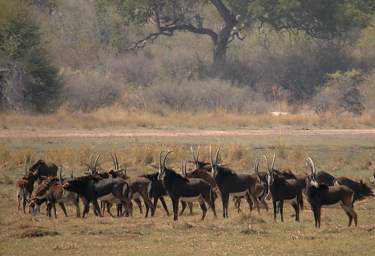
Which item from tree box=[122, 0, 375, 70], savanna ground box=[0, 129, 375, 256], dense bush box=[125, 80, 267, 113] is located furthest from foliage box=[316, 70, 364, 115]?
savanna ground box=[0, 129, 375, 256]

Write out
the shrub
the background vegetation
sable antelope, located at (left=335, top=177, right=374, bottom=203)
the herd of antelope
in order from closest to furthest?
the herd of antelope, sable antelope, located at (left=335, top=177, right=374, bottom=203), the background vegetation, the shrub

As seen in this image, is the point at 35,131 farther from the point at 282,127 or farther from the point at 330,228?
the point at 330,228

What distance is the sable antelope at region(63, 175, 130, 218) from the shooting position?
856 inches

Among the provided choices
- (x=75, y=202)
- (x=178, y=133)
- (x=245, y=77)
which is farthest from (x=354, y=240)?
(x=245, y=77)

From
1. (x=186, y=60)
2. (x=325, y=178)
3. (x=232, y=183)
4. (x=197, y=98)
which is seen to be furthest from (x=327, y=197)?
(x=186, y=60)

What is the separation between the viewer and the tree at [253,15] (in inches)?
2340

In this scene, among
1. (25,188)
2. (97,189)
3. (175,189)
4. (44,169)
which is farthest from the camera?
(44,169)

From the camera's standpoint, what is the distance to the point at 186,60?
6331 centimetres

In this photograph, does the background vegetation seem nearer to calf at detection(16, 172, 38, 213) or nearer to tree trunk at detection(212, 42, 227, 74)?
tree trunk at detection(212, 42, 227, 74)

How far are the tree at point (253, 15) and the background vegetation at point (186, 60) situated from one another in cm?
8

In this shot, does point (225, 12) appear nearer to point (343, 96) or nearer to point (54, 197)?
point (343, 96)

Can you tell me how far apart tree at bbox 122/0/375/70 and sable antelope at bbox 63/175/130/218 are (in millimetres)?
37753

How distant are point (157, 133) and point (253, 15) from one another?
738 inches

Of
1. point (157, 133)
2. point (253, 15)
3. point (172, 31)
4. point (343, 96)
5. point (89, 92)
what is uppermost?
point (253, 15)
